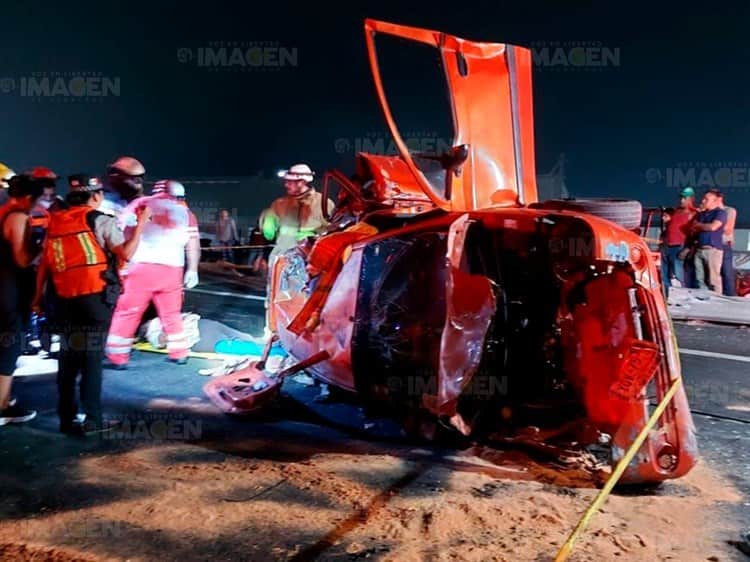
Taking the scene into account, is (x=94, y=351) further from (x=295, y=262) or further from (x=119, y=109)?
(x=119, y=109)

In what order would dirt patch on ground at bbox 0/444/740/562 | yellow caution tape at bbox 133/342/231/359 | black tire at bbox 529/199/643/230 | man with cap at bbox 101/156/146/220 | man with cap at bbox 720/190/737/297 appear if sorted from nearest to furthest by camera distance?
dirt patch on ground at bbox 0/444/740/562 → black tire at bbox 529/199/643/230 → man with cap at bbox 101/156/146/220 → yellow caution tape at bbox 133/342/231/359 → man with cap at bbox 720/190/737/297

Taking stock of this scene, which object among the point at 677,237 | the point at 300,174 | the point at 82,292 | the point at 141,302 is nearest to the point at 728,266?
the point at 677,237

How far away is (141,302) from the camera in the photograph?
578 centimetres

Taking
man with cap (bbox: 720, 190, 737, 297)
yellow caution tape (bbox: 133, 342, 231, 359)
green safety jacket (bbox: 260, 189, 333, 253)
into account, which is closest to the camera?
yellow caution tape (bbox: 133, 342, 231, 359)

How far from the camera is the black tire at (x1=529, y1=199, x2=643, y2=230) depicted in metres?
3.93

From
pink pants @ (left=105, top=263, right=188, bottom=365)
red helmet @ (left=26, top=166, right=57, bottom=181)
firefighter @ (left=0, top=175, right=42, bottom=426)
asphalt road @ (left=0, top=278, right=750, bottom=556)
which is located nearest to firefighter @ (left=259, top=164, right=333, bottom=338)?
pink pants @ (left=105, top=263, right=188, bottom=365)

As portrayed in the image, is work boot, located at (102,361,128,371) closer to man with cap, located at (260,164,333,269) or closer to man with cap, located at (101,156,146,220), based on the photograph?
man with cap, located at (101,156,146,220)

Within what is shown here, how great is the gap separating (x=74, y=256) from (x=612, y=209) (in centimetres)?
333

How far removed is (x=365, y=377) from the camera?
4.33 m

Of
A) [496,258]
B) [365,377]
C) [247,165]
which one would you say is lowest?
[365,377]

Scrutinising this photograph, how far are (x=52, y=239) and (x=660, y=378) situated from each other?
3743 millimetres

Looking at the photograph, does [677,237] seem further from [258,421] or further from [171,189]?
[258,421]

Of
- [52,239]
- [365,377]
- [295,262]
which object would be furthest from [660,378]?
[52,239]

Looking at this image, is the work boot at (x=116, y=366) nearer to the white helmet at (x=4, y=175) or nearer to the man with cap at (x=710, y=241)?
the white helmet at (x=4, y=175)
